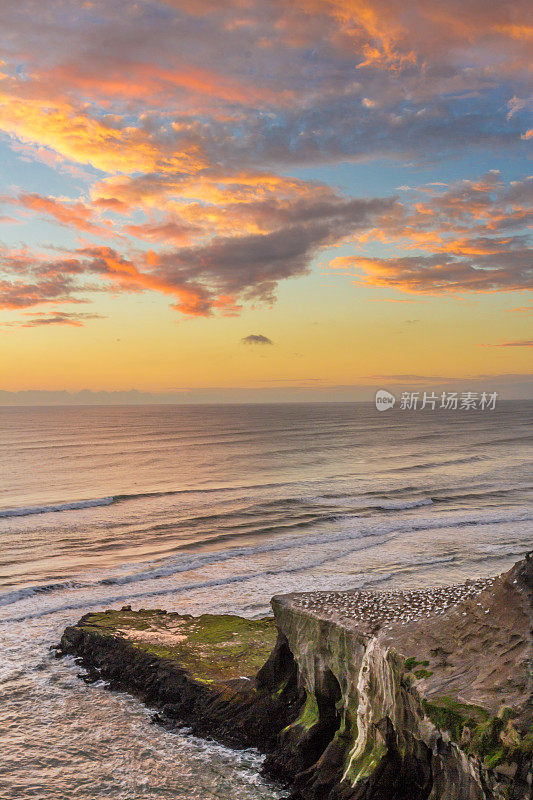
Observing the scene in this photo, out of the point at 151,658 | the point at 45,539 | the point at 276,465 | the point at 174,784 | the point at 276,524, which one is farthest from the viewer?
the point at 276,465

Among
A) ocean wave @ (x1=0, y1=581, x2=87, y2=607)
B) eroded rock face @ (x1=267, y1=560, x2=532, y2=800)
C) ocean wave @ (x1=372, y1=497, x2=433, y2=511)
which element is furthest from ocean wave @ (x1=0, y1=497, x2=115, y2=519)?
eroded rock face @ (x1=267, y1=560, x2=532, y2=800)

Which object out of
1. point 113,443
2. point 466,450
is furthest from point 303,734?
point 113,443

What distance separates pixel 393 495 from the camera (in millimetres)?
49750

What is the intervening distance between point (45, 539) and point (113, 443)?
73.5m

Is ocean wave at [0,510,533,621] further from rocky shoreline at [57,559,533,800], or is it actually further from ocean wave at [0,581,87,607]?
rocky shoreline at [57,559,533,800]

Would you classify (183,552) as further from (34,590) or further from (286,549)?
(34,590)

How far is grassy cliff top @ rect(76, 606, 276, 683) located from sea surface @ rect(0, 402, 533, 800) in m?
1.64

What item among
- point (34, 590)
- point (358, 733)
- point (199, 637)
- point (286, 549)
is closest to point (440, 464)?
point (286, 549)

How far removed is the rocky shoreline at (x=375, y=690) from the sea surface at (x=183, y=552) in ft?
2.79

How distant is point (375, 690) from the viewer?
1068 centimetres

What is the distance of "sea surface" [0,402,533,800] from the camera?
1320cm

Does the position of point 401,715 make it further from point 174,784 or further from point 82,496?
point 82,496

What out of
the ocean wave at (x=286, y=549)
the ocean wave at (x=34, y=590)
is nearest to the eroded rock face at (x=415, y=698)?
the ocean wave at (x=286, y=549)

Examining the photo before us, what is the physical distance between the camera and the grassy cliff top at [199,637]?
635 inches
